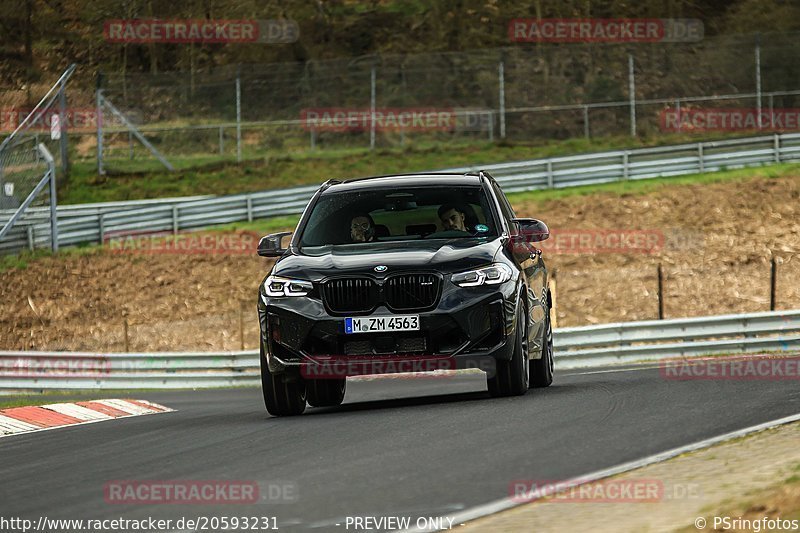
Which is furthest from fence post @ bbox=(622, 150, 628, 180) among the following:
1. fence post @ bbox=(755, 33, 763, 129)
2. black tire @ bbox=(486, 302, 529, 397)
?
black tire @ bbox=(486, 302, 529, 397)

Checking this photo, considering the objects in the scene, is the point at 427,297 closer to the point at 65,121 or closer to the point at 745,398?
the point at 745,398

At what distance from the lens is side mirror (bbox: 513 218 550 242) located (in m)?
12.7

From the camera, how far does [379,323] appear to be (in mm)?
11219

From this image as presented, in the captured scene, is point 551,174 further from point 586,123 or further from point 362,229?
point 362,229

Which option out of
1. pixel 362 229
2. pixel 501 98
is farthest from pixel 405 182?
pixel 501 98

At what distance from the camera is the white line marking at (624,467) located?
6.91m

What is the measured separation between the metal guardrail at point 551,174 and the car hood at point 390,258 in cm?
2751

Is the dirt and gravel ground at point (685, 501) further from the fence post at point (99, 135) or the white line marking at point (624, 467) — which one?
the fence post at point (99, 135)

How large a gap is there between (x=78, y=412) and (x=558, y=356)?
962cm

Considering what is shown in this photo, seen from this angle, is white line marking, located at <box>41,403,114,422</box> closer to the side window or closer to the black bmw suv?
the black bmw suv

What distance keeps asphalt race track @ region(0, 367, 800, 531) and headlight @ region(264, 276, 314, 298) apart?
1.00 metres

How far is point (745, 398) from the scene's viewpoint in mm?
11484

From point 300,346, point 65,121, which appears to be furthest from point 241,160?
point 300,346

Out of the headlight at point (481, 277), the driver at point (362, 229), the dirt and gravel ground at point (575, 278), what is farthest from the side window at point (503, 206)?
the dirt and gravel ground at point (575, 278)
